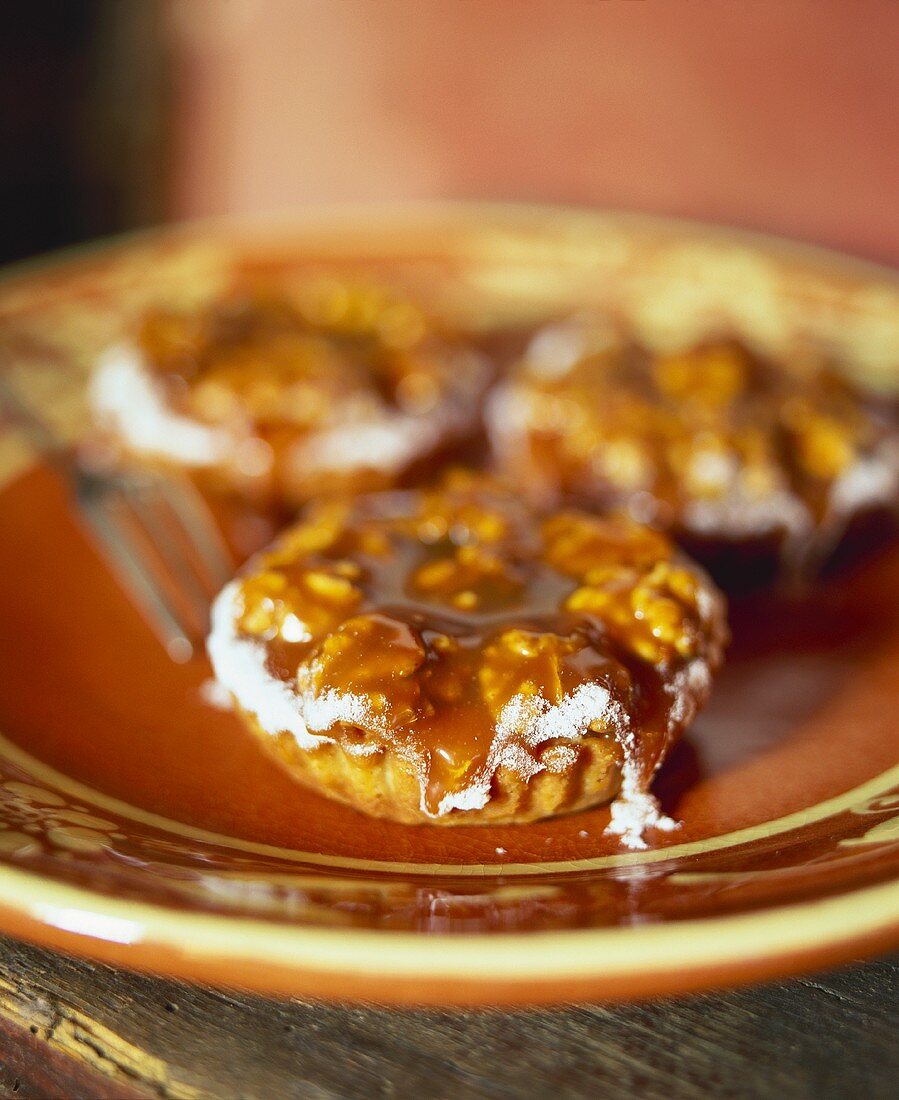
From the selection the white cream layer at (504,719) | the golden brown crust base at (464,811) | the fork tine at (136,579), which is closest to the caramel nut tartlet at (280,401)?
the fork tine at (136,579)

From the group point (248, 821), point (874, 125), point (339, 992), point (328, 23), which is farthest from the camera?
point (328, 23)

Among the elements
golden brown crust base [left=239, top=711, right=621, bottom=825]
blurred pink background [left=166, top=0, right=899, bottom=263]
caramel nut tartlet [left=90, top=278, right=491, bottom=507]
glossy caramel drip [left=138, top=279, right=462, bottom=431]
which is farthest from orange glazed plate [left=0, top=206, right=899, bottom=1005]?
blurred pink background [left=166, top=0, right=899, bottom=263]

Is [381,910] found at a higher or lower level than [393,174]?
lower

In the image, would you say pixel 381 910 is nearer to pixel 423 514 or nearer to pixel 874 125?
pixel 423 514

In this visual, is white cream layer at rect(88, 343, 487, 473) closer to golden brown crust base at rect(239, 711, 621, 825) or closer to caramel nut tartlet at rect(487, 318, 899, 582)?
caramel nut tartlet at rect(487, 318, 899, 582)

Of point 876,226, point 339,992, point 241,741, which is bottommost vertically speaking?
point 339,992

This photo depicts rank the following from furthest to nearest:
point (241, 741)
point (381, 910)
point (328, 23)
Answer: point (328, 23)
point (241, 741)
point (381, 910)

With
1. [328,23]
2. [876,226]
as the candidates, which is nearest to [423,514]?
[876,226]

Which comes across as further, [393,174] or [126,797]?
[393,174]

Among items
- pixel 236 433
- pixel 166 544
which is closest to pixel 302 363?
pixel 236 433

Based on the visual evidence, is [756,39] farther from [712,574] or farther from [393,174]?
[712,574]
